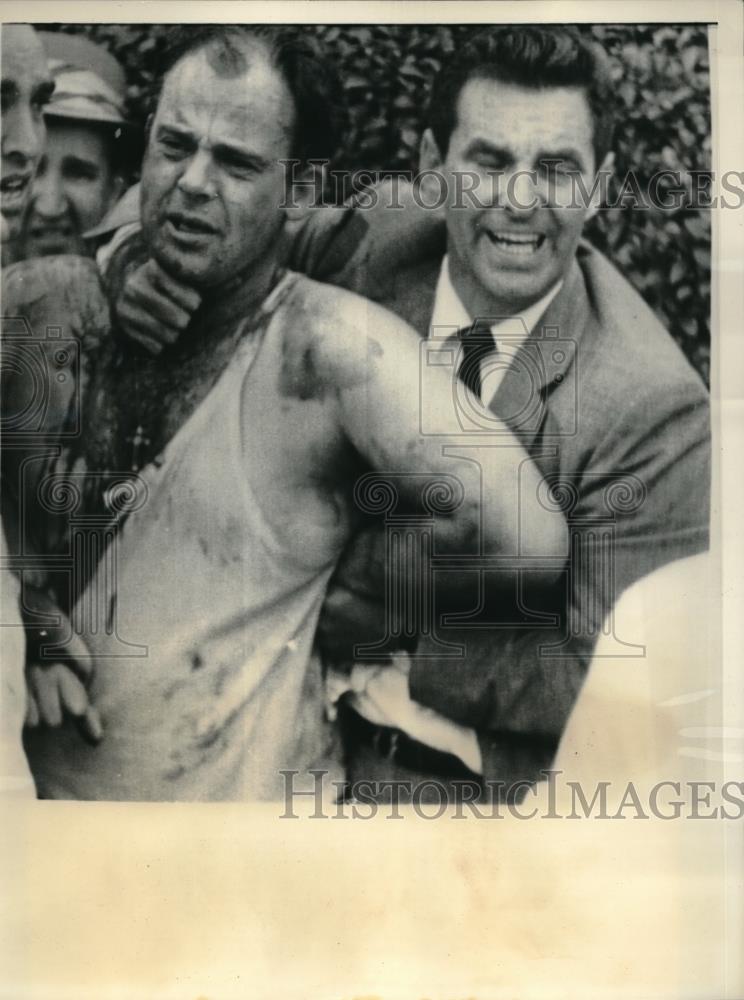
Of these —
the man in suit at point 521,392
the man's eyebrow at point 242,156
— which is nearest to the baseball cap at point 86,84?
the man's eyebrow at point 242,156

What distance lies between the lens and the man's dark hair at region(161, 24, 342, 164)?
2.47m

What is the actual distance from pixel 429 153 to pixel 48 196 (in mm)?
923

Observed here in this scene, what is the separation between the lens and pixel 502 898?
245 centimetres

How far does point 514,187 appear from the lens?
96.8 inches

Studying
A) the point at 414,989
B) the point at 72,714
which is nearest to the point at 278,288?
the point at 72,714

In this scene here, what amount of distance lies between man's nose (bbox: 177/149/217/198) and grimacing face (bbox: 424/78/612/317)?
0.53m

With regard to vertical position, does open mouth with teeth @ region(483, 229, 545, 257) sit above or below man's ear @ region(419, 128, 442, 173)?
below

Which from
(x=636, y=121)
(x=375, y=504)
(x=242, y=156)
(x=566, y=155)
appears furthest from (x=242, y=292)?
(x=636, y=121)

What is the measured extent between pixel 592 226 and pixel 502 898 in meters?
1.61

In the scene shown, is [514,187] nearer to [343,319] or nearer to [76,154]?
[343,319]

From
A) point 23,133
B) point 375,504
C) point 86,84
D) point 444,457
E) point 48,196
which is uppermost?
point 86,84

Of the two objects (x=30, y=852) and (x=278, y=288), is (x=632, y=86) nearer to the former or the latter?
(x=278, y=288)

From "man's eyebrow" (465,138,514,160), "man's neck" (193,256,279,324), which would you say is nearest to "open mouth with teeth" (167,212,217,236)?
"man's neck" (193,256,279,324)

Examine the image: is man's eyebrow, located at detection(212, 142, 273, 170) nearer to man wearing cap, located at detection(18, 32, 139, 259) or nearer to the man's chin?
man wearing cap, located at detection(18, 32, 139, 259)
